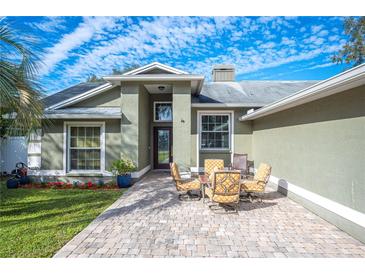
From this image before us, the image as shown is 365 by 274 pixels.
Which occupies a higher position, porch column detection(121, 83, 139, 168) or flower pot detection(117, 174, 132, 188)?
porch column detection(121, 83, 139, 168)

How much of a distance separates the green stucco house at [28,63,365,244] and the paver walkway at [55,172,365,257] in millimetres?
610

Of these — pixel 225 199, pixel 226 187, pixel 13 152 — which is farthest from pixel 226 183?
pixel 13 152

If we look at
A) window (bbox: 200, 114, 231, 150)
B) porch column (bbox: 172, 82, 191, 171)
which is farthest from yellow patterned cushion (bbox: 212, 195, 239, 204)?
window (bbox: 200, 114, 231, 150)

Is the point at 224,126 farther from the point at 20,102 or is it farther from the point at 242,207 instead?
the point at 20,102

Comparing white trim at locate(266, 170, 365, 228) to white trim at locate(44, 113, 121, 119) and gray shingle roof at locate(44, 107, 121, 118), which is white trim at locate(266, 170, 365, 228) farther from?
white trim at locate(44, 113, 121, 119)

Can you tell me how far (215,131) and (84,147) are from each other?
616cm

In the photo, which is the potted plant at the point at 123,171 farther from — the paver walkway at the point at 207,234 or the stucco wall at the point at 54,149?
the paver walkway at the point at 207,234

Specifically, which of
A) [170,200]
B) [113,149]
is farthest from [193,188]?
[113,149]

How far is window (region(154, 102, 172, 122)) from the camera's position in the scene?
1145 cm

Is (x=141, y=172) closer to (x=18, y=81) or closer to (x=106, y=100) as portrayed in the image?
(x=106, y=100)

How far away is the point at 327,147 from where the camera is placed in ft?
15.6

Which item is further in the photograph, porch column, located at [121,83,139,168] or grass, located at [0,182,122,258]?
porch column, located at [121,83,139,168]

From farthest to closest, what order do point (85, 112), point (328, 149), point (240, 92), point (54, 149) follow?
point (240, 92) < point (54, 149) < point (85, 112) < point (328, 149)

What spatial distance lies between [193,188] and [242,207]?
4.89ft
